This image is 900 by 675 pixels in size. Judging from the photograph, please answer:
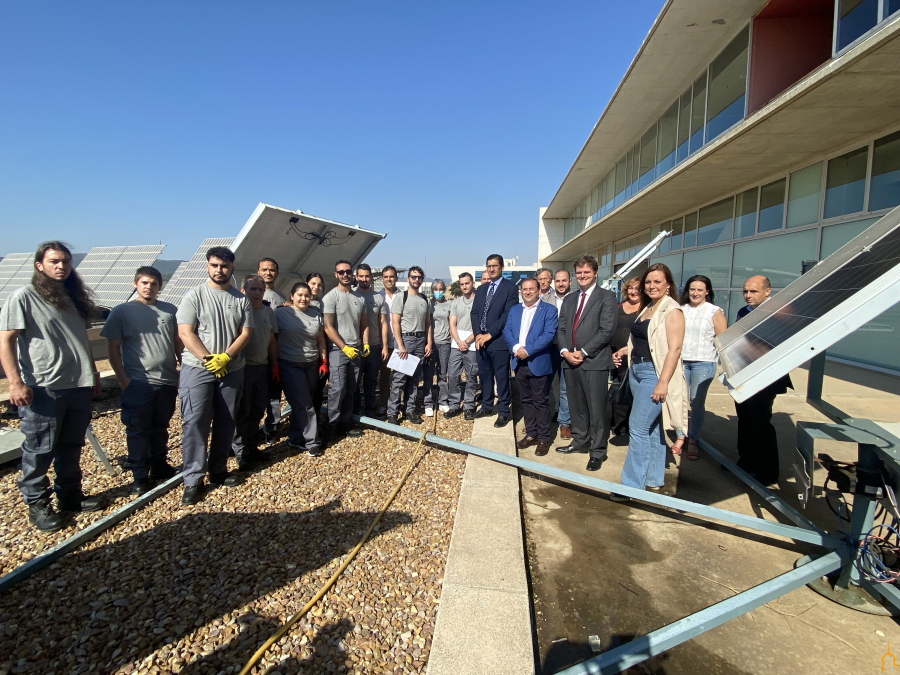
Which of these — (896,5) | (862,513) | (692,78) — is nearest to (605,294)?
(862,513)

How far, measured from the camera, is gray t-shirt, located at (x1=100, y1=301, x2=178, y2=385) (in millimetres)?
3446

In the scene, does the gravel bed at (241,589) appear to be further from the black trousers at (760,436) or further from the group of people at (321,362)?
the black trousers at (760,436)

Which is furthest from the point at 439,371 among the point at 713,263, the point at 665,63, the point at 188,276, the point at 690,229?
the point at 690,229

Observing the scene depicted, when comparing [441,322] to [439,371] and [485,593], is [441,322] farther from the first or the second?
[485,593]

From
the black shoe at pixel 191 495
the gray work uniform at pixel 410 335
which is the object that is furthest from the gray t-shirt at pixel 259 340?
the gray work uniform at pixel 410 335

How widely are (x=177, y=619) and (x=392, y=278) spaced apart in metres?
4.16

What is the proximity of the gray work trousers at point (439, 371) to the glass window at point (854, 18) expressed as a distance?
729 cm

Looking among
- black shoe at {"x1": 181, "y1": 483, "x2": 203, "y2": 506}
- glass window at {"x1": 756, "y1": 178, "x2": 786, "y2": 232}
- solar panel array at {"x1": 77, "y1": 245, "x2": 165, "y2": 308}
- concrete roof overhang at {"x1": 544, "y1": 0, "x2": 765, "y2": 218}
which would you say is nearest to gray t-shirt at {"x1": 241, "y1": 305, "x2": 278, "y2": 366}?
black shoe at {"x1": 181, "y1": 483, "x2": 203, "y2": 506}

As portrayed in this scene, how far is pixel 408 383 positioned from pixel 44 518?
3539 mm

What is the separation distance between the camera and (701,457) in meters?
4.44

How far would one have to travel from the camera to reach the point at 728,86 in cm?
913

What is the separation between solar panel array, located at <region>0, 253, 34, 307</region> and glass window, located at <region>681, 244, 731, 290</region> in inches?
613

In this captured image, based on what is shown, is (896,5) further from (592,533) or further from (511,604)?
(511,604)

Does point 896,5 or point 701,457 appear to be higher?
point 896,5
